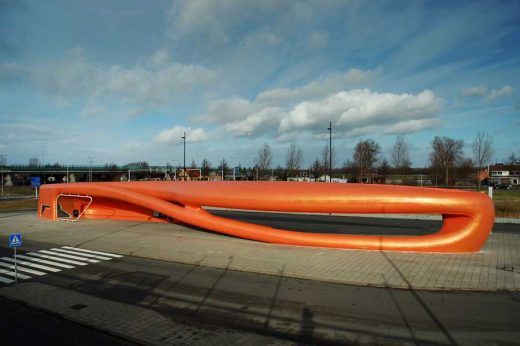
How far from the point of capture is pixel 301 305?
699cm

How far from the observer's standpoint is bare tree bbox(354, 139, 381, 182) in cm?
4910

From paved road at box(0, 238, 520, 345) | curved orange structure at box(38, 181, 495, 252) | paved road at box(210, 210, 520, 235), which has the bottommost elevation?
paved road at box(210, 210, 520, 235)

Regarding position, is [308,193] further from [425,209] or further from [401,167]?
[401,167]

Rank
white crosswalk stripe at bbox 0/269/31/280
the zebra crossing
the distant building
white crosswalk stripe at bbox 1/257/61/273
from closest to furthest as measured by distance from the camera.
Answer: white crosswalk stripe at bbox 0/269/31/280 → the zebra crossing → white crosswalk stripe at bbox 1/257/61/273 → the distant building

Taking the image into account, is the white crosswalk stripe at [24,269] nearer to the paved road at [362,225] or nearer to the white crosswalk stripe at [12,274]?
the white crosswalk stripe at [12,274]

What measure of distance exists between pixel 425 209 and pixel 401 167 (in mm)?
43720

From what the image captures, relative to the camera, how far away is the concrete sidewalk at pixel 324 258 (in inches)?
333

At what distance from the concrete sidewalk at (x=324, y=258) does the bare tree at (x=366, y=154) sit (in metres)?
34.7

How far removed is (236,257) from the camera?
11.0 m

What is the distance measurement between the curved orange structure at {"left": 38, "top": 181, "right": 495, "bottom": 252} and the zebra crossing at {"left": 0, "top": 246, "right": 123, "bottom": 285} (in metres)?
3.57

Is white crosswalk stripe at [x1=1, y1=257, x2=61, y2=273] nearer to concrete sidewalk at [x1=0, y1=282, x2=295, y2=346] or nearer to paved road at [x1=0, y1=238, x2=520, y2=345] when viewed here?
paved road at [x1=0, y1=238, x2=520, y2=345]

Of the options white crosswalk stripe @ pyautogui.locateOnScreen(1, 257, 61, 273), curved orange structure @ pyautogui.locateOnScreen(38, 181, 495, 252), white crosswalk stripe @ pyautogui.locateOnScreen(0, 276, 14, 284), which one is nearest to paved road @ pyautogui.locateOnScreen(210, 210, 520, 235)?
curved orange structure @ pyautogui.locateOnScreen(38, 181, 495, 252)

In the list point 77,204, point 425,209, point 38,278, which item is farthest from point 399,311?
point 77,204

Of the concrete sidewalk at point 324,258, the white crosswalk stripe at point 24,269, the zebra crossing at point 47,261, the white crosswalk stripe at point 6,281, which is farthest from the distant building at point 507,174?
the white crosswalk stripe at point 6,281
